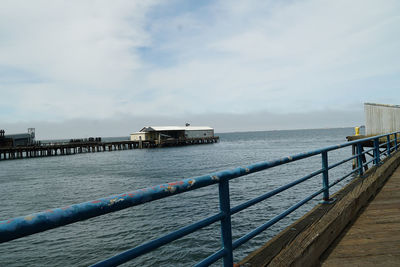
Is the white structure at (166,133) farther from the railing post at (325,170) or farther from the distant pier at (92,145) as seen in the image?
the railing post at (325,170)

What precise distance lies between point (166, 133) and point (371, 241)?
275ft

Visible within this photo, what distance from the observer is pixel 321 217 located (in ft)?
12.8

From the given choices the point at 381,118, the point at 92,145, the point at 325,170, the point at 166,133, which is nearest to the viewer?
the point at 325,170

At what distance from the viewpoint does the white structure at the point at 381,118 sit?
A: 68.7ft

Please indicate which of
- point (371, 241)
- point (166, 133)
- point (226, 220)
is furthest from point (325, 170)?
point (166, 133)

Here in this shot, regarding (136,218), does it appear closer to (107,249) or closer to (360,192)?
(107,249)

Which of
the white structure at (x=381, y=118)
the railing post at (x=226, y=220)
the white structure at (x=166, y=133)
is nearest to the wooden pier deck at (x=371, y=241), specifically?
the railing post at (x=226, y=220)

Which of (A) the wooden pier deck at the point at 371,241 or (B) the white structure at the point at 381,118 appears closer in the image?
(A) the wooden pier deck at the point at 371,241

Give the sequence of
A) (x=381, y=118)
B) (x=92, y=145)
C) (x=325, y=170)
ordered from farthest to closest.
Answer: (x=92, y=145)
(x=381, y=118)
(x=325, y=170)

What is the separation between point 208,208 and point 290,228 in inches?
447

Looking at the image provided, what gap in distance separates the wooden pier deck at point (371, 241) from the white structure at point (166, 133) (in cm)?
7830

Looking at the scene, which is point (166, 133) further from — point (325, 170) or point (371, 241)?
point (371, 241)

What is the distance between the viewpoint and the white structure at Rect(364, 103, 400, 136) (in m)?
21.0

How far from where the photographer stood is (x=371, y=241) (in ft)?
12.1
